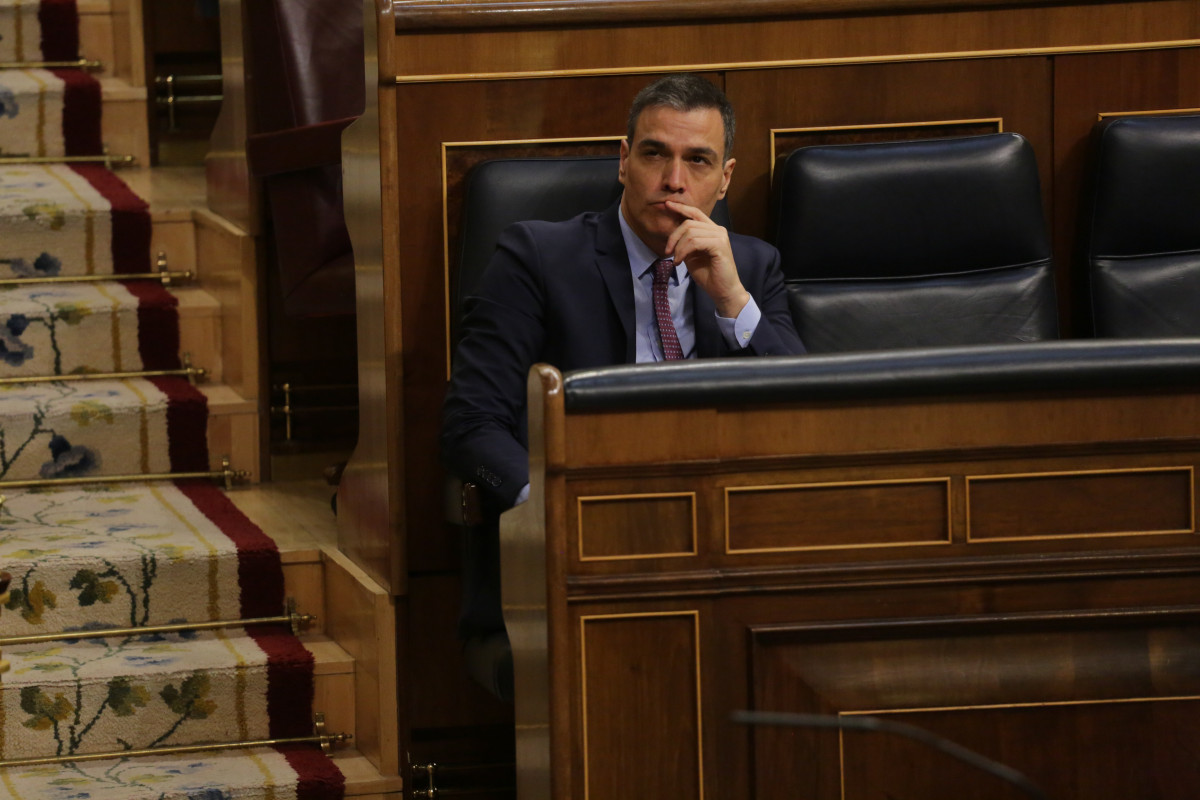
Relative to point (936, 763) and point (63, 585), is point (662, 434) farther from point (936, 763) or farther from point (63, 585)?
point (63, 585)

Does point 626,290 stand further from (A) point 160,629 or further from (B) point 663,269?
(A) point 160,629

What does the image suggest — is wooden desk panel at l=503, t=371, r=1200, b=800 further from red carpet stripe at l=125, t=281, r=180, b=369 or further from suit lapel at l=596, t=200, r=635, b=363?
red carpet stripe at l=125, t=281, r=180, b=369

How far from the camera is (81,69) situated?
355 cm

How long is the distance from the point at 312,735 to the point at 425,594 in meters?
0.31

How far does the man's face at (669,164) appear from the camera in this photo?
1899mm

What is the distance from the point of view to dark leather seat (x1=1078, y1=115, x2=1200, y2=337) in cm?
215

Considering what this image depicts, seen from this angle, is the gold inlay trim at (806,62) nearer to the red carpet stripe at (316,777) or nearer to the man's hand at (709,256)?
the man's hand at (709,256)

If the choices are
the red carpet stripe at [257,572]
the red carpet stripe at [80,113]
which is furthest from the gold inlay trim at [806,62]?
the red carpet stripe at [80,113]

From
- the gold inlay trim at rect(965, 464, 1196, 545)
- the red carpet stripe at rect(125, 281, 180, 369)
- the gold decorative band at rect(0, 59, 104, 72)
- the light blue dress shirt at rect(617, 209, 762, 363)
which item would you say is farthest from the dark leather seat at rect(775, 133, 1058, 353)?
the gold decorative band at rect(0, 59, 104, 72)

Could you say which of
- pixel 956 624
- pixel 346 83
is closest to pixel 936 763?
pixel 956 624

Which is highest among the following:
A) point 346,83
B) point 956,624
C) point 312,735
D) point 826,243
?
point 346,83

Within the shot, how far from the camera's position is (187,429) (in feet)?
9.16

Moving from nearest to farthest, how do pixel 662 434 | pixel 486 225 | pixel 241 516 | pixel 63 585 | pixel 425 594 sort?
pixel 662 434 → pixel 486 225 → pixel 425 594 → pixel 63 585 → pixel 241 516

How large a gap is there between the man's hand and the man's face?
22mm
